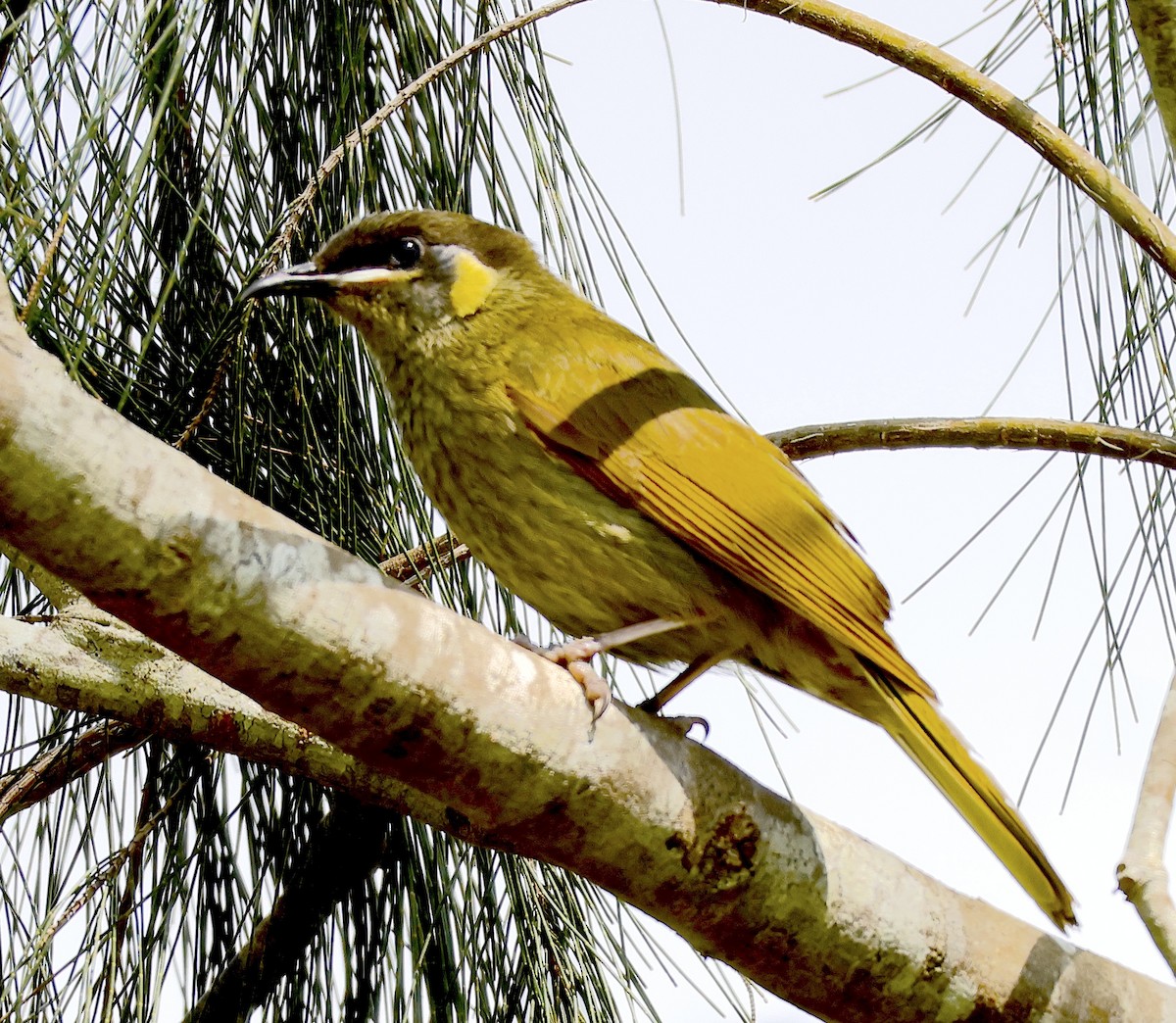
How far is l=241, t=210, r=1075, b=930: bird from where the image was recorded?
2309 millimetres

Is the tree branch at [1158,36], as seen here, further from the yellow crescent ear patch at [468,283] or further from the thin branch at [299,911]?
the thin branch at [299,911]

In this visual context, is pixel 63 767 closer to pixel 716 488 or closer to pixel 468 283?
pixel 468 283

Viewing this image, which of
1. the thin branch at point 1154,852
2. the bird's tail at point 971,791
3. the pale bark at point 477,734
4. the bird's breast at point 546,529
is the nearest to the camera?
the pale bark at point 477,734

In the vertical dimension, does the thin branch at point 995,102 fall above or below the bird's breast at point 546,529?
above

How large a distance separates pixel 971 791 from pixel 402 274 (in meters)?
1.27

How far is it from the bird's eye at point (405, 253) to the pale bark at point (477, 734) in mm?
818

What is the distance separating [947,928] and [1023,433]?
840 millimetres

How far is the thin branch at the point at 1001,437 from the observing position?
2340mm

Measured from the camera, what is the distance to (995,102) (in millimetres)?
2270

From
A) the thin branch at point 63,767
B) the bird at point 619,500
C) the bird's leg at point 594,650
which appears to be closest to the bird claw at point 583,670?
the bird's leg at point 594,650

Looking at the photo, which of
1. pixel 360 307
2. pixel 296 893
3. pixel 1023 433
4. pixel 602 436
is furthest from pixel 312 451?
pixel 1023 433

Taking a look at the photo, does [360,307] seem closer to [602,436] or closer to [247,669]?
[602,436]

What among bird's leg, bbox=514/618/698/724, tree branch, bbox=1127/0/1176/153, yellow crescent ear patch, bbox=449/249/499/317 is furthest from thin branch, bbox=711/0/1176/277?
bird's leg, bbox=514/618/698/724

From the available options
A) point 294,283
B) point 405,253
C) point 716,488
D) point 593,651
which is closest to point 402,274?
point 405,253
